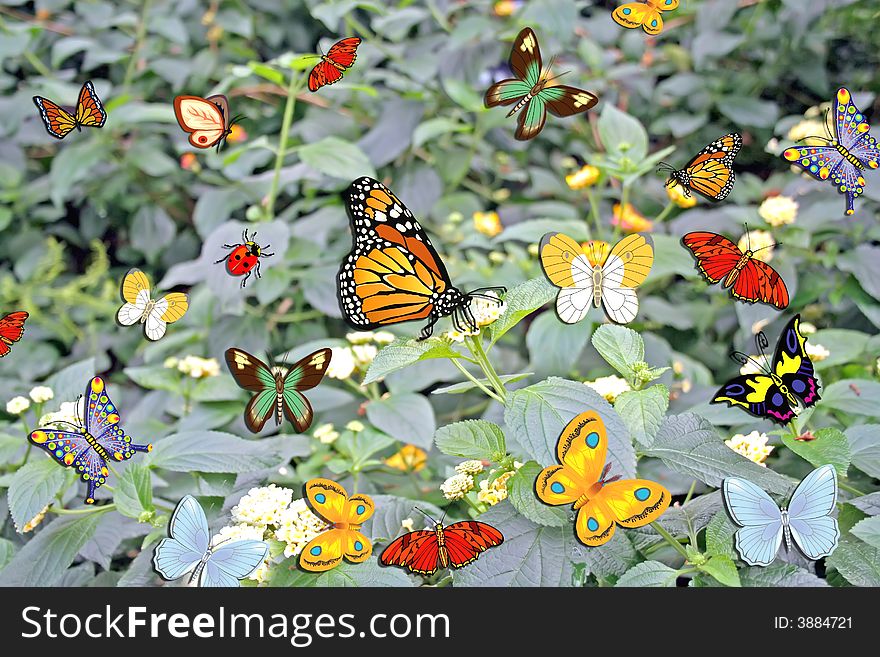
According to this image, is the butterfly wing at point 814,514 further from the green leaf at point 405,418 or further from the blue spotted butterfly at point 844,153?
the green leaf at point 405,418

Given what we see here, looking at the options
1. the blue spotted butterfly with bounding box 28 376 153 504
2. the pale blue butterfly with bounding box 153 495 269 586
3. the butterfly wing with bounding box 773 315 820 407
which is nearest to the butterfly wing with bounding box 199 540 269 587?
the pale blue butterfly with bounding box 153 495 269 586

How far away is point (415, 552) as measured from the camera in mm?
602

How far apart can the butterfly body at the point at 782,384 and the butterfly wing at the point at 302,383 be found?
0.32 meters

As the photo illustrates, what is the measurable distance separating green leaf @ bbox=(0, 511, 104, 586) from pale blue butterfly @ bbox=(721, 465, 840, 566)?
571 millimetres

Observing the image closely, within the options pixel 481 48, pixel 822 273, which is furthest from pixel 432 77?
pixel 822 273

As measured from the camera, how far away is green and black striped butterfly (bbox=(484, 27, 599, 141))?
647mm

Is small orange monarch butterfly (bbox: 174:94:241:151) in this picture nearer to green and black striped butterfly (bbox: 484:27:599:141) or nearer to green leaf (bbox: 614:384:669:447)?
green and black striped butterfly (bbox: 484:27:599:141)

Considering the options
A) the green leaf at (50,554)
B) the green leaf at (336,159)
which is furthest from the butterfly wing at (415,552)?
the green leaf at (336,159)

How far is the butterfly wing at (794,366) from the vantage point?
64 cm

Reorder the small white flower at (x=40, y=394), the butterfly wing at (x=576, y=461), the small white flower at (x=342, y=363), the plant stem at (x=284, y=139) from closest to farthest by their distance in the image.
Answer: the butterfly wing at (x=576, y=461) < the small white flower at (x=40, y=394) < the small white flower at (x=342, y=363) < the plant stem at (x=284, y=139)

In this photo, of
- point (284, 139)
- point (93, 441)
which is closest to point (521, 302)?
point (93, 441)

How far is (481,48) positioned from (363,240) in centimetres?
106
